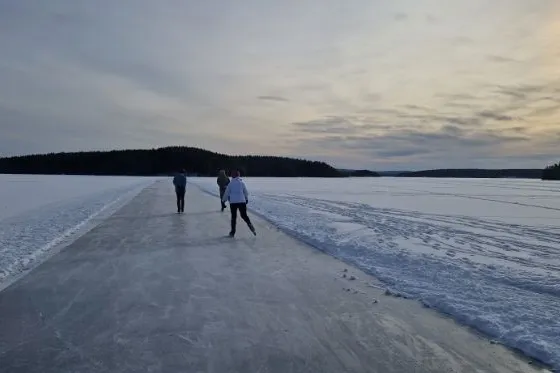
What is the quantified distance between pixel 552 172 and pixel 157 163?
11264 cm

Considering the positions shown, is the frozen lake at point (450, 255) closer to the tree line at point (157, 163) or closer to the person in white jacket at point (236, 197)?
the person in white jacket at point (236, 197)

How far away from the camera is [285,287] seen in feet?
23.1

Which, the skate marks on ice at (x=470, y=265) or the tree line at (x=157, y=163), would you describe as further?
the tree line at (x=157, y=163)

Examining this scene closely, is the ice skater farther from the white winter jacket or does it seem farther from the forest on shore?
the forest on shore

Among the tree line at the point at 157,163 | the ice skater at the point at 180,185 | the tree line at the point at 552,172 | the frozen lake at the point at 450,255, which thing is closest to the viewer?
the frozen lake at the point at 450,255

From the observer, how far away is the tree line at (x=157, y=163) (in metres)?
149

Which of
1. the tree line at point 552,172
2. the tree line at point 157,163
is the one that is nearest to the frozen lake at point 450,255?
the tree line at point 552,172

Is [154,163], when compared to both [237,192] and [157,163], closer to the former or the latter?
[157,163]

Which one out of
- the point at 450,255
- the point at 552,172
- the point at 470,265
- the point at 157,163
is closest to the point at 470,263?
the point at 470,265

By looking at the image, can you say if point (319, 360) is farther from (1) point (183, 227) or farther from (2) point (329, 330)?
(1) point (183, 227)

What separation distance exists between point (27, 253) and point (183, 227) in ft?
16.8

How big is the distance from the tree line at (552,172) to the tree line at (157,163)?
70144 millimetres

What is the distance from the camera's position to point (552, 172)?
10069 centimetres

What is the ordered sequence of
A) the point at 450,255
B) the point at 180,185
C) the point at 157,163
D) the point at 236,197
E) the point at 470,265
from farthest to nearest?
the point at 157,163, the point at 180,185, the point at 236,197, the point at 450,255, the point at 470,265
